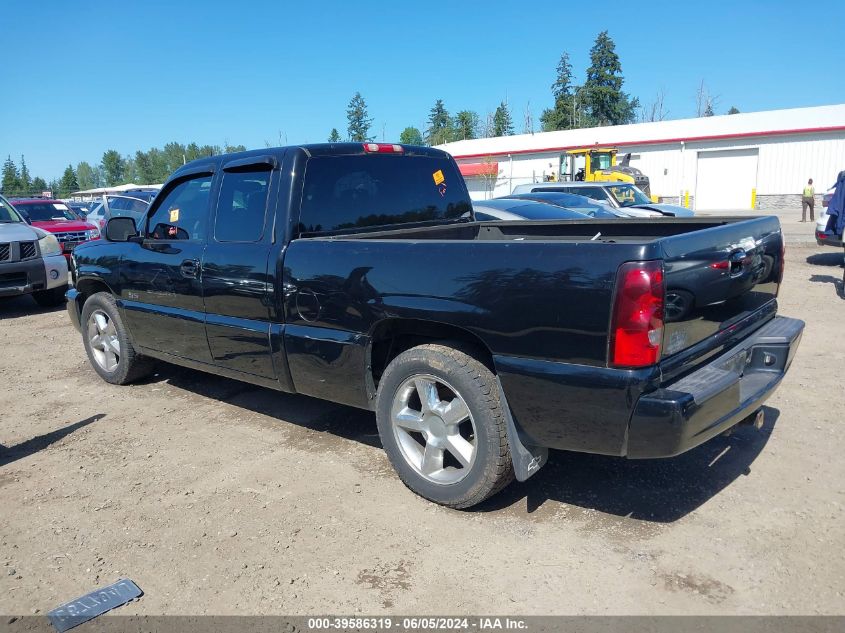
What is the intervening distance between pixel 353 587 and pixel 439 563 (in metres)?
0.42

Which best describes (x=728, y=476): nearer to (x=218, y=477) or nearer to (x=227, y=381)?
(x=218, y=477)

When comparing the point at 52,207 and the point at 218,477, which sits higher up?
the point at 52,207

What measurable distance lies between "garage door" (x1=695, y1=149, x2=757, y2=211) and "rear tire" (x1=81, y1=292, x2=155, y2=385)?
3890 cm

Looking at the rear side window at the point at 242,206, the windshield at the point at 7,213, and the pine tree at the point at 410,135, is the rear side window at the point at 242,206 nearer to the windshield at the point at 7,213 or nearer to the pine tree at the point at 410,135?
the windshield at the point at 7,213

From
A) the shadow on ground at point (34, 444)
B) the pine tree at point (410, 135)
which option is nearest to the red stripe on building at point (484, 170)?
the shadow on ground at point (34, 444)

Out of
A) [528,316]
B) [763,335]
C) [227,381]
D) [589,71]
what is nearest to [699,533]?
[763,335]

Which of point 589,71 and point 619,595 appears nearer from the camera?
point 619,595

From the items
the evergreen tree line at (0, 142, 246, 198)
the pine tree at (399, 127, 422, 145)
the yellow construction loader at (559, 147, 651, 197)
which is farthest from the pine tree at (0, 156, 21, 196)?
the yellow construction loader at (559, 147, 651, 197)

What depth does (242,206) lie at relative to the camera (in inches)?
175

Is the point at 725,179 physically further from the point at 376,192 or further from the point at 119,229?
the point at 119,229

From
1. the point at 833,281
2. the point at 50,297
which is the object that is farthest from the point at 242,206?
the point at 833,281

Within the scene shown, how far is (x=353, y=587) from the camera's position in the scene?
2928 mm

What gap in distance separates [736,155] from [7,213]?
38.3 m

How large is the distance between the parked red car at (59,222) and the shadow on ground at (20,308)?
1156mm
